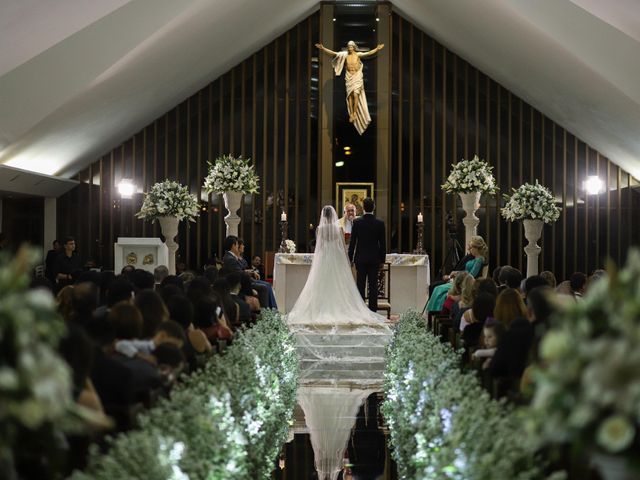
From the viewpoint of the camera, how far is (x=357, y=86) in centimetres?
1888

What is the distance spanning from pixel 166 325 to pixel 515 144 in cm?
1510

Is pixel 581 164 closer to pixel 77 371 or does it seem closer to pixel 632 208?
pixel 632 208

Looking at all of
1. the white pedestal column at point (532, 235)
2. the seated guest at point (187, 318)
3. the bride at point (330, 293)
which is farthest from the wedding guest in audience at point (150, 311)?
the white pedestal column at point (532, 235)

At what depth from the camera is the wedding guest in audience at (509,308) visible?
6.41 metres

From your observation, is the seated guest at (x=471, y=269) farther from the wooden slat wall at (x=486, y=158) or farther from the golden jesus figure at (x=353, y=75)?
the wooden slat wall at (x=486, y=158)

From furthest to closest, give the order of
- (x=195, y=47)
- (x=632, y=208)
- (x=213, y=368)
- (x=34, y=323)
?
(x=632, y=208)
(x=195, y=47)
(x=213, y=368)
(x=34, y=323)

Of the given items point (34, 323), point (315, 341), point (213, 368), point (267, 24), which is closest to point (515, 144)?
point (267, 24)

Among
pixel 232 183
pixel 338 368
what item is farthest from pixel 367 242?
pixel 232 183

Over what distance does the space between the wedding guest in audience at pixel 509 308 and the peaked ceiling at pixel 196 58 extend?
16.1ft

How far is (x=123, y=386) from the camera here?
173 inches

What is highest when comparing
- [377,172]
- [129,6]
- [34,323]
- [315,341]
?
[129,6]

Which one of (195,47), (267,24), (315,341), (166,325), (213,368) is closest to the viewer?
(166,325)

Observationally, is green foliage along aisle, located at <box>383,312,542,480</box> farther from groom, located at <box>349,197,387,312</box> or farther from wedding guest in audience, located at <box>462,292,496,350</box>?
groom, located at <box>349,197,387,312</box>

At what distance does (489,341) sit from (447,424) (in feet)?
3.92
